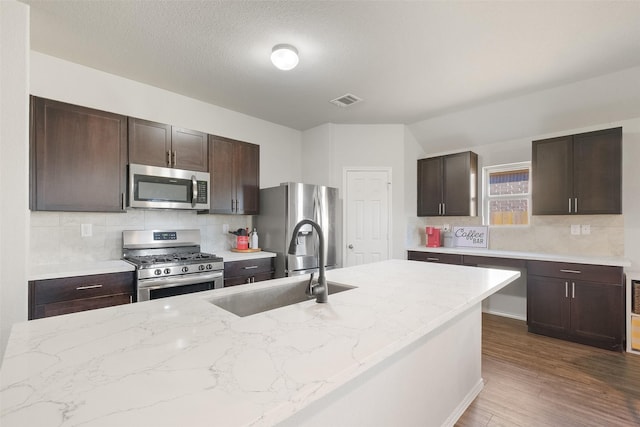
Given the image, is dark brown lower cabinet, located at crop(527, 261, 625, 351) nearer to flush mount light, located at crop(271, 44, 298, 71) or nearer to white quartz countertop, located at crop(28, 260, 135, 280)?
flush mount light, located at crop(271, 44, 298, 71)

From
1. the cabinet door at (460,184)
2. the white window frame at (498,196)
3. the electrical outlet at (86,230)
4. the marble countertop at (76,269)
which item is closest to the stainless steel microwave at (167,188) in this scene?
the electrical outlet at (86,230)

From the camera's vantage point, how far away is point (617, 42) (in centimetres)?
230

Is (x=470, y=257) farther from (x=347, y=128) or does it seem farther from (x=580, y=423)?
(x=347, y=128)

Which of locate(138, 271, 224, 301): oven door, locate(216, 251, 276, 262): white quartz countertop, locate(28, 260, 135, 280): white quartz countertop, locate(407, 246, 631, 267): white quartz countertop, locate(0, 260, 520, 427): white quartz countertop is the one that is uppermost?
locate(0, 260, 520, 427): white quartz countertop

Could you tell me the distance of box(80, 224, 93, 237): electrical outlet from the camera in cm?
271

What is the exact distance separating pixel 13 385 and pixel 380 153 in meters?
4.15

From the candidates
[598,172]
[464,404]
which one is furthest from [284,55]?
[598,172]

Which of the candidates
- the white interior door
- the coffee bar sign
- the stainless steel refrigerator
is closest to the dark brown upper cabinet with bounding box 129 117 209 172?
the stainless steel refrigerator

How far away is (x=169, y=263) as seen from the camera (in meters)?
2.60

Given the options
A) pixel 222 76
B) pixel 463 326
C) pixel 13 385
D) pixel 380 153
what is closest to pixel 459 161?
pixel 380 153

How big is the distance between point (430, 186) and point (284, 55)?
2.96 m

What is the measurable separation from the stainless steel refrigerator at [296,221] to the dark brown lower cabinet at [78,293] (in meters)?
1.53

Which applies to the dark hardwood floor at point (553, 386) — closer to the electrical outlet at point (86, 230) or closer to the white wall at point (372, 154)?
the white wall at point (372, 154)

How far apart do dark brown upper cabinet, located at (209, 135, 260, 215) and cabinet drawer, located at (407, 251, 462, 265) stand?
231cm
